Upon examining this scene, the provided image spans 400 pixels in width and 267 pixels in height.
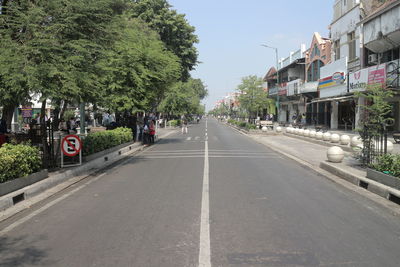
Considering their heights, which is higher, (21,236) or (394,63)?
(394,63)

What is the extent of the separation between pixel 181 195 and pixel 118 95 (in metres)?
13.2

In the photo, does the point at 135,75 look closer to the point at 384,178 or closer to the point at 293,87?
the point at 384,178

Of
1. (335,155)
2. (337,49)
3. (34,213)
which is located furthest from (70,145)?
(337,49)

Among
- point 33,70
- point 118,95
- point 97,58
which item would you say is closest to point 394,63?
point 118,95

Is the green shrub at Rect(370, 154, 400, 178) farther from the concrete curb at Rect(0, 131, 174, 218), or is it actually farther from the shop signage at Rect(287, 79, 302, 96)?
the shop signage at Rect(287, 79, 302, 96)

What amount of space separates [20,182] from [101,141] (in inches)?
278

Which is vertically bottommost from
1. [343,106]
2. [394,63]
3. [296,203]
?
[296,203]

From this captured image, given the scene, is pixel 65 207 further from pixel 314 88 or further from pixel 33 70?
pixel 314 88

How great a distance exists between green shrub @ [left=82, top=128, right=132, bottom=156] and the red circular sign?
167cm

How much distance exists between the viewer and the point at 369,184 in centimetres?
892

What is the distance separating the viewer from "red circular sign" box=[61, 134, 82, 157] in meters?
11.4

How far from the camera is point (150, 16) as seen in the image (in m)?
35.2

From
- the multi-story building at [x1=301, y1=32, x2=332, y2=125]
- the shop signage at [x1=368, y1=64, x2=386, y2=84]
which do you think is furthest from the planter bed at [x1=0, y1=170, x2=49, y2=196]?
the multi-story building at [x1=301, y1=32, x2=332, y2=125]

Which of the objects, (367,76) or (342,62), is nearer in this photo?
(367,76)
